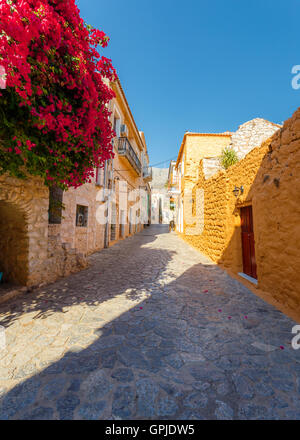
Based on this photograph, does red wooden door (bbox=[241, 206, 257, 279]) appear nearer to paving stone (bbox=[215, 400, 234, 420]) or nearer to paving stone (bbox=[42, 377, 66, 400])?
paving stone (bbox=[215, 400, 234, 420])

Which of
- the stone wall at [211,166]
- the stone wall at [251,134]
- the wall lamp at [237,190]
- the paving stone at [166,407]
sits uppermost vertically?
the stone wall at [251,134]

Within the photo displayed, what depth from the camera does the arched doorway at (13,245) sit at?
396cm

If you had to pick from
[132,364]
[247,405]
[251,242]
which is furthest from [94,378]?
[251,242]

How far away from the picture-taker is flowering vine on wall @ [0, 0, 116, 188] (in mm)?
1947

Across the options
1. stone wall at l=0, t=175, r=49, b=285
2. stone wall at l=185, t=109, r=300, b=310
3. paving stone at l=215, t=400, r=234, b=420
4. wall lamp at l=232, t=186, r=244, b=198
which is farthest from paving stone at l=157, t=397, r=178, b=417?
wall lamp at l=232, t=186, r=244, b=198

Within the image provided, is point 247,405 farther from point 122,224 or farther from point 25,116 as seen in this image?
point 122,224

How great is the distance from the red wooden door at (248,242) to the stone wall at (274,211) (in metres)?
0.16

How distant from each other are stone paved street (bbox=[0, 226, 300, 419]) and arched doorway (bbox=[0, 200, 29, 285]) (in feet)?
2.08

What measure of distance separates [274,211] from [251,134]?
31.6ft

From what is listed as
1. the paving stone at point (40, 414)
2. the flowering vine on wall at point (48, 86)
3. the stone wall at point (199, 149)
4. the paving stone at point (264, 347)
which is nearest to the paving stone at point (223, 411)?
the paving stone at point (264, 347)

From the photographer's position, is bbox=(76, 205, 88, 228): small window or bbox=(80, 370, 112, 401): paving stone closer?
bbox=(80, 370, 112, 401): paving stone

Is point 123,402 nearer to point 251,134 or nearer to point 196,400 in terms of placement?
point 196,400

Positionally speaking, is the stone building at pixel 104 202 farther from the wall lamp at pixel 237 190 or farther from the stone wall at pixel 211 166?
the stone wall at pixel 211 166
